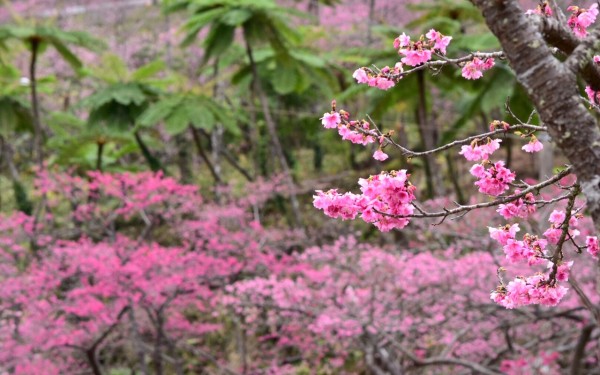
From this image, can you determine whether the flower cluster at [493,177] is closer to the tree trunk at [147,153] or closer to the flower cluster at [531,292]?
the flower cluster at [531,292]

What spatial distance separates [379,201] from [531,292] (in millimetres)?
677

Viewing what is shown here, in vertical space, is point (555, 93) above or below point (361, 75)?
below

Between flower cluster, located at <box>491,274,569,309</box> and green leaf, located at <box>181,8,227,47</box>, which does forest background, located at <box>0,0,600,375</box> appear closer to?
green leaf, located at <box>181,8,227,47</box>

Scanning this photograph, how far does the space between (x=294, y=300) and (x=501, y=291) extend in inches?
261

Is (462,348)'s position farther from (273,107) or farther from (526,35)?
(273,107)

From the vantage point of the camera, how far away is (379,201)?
246 centimetres

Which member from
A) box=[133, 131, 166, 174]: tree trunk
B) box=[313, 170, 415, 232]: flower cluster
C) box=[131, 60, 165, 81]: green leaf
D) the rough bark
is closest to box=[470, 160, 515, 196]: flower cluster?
box=[313, 170, 415, 232]: flower cluster

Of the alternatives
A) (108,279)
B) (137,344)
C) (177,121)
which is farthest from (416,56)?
(177,121)

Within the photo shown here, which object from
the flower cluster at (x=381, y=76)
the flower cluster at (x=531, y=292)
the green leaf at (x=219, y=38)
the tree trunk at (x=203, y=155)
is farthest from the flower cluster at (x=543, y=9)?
the tree trunk at (x=203, y=155)

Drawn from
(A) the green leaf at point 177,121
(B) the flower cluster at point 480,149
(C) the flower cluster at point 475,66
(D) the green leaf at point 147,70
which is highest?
(D) the green leaf at point 147,70

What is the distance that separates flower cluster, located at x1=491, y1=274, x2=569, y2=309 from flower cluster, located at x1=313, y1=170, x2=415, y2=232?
0.49 meters

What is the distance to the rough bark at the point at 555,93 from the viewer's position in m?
1.73

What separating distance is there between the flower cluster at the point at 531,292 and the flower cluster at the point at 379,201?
1.60 ft

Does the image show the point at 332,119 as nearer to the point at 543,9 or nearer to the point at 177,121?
the point at 543,9
